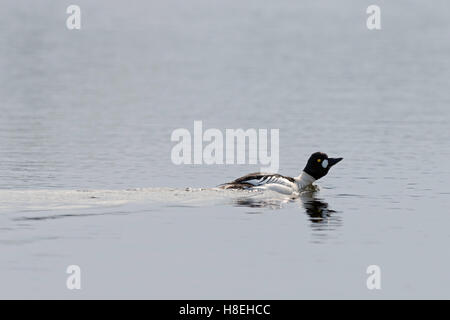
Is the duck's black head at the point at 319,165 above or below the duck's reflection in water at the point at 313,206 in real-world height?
above

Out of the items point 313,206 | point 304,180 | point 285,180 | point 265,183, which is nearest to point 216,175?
point 304,180

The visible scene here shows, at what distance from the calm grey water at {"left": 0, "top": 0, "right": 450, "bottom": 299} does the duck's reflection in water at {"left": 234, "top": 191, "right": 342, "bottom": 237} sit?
0.07m

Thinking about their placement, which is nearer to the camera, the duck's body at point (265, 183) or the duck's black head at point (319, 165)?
the duck's body at point (265, 183)

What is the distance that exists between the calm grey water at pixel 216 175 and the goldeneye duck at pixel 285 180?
0.63 metres

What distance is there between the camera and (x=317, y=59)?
280ft

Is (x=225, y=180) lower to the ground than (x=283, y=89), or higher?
lower

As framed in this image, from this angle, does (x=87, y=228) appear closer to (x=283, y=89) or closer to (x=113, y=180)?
(x=113, y=180)

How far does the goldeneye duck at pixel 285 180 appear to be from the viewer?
100 ft

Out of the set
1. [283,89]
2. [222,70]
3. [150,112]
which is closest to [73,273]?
[150,112]

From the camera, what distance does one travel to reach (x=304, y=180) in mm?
32281

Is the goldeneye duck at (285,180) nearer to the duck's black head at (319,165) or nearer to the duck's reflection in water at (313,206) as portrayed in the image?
the duck's black head at (319,165)

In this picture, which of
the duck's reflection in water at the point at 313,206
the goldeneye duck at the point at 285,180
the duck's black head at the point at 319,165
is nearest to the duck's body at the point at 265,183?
the goldeneye duck at the point at 285,180

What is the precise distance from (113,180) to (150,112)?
19.3 metres
